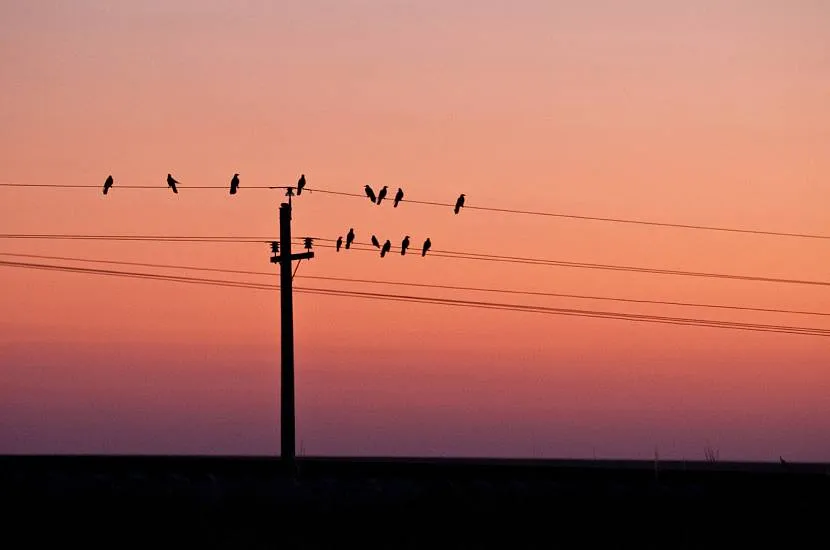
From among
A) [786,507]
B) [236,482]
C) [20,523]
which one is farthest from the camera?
[786,507]

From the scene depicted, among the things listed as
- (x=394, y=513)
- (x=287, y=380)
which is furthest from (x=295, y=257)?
(x=394, y=513)

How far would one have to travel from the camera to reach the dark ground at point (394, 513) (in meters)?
35.6

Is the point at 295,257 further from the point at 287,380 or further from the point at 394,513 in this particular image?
the point at 394,513

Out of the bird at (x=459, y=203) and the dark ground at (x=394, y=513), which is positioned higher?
the bird at (x=459, y=203)

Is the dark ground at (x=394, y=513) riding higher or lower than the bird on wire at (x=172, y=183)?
lower

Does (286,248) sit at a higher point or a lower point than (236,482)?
higher

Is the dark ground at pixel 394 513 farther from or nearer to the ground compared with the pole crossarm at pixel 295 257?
nearer to the ground

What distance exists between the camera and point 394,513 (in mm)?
38125

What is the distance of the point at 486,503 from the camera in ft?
129

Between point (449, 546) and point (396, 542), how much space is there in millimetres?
1204

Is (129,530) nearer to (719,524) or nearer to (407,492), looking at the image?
(407,492)

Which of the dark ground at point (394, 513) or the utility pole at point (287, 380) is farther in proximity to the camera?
the utility pole at point (287, 380)

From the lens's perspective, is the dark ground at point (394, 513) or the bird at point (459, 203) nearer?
the dark ground at point (394, 513)

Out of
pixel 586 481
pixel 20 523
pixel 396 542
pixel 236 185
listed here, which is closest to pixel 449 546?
pixel 396 542
